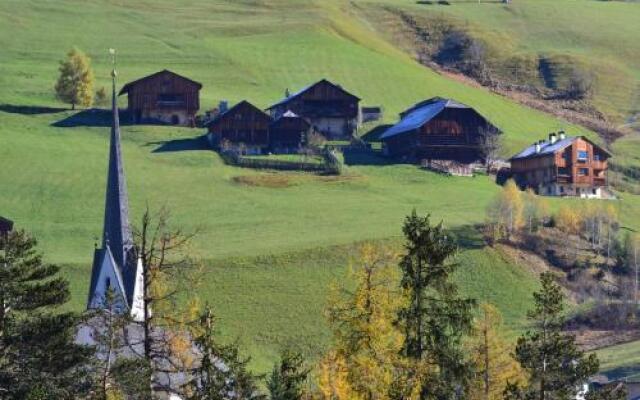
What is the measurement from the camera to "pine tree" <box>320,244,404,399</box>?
29141 millimetres

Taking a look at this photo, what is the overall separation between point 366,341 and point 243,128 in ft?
272

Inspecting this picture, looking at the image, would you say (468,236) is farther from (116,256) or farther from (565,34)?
(565,34)

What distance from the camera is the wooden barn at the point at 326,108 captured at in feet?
398

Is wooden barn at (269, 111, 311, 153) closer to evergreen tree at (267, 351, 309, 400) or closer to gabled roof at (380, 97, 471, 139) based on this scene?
gabled roof at (380, 97, 471, 139)

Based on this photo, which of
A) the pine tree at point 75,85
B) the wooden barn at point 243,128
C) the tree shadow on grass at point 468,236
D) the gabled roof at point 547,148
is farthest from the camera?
the pine tree at point 75,85

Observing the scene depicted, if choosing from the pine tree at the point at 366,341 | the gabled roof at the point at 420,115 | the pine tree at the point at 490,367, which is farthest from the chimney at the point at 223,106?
the pine tree at the point at 366,341

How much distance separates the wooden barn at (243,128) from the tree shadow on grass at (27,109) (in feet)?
44.3

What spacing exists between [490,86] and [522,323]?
83925 millimetres

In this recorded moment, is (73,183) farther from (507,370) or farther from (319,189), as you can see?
(507,370)

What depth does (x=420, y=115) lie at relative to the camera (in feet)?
392

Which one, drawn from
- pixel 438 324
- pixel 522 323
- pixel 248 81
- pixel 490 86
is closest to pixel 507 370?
pixel 438 324

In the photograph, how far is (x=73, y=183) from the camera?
95.6 m

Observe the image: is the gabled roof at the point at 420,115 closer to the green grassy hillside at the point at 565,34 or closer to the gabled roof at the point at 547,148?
the gabled roof at the point at 547,148

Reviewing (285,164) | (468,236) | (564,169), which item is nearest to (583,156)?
(564,169)
